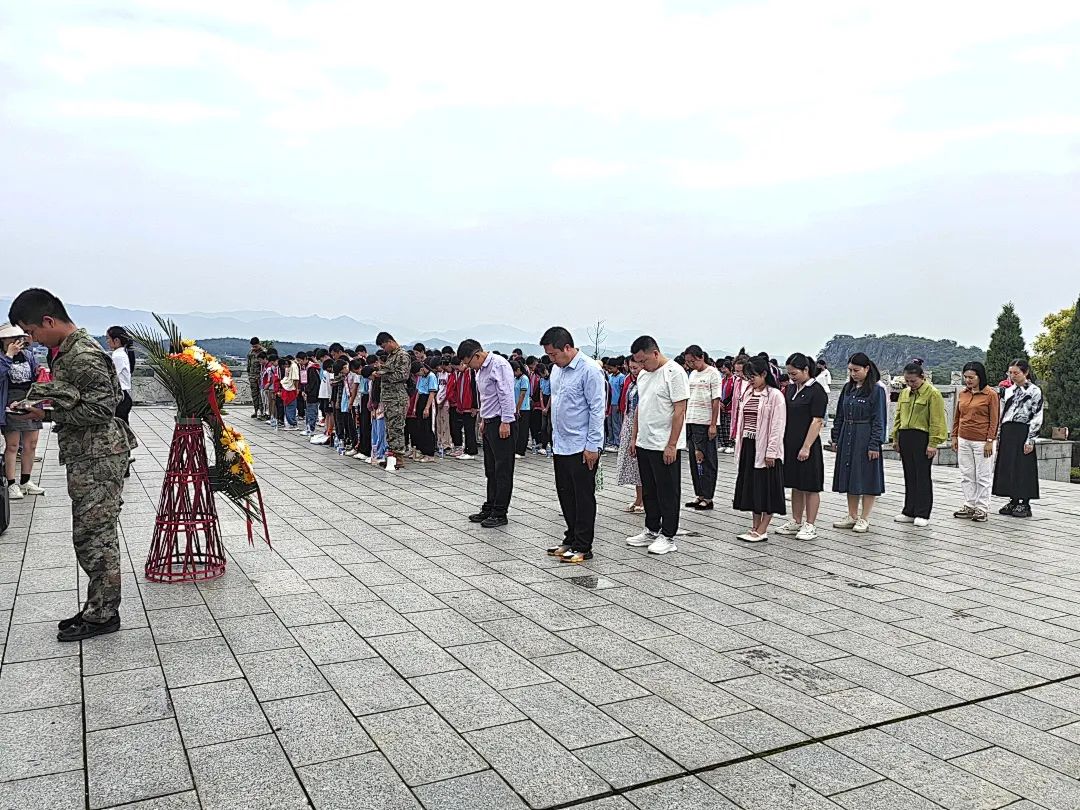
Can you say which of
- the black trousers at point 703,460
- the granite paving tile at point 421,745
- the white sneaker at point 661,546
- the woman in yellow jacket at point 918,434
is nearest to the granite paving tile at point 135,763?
the granite paving tile at point 421,745

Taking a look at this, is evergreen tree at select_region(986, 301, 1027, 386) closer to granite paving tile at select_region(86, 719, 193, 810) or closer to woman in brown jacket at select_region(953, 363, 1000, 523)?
woman in brown jacket at select_region(953, 363, 1000, 523)

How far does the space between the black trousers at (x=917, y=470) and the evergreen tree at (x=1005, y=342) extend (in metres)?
31.6

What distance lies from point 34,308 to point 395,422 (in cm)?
762

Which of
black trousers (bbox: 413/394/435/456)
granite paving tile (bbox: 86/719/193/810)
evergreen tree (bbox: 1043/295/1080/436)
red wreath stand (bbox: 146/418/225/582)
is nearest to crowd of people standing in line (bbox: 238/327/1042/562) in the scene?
black trousers (bbox: 413/394/435/456)

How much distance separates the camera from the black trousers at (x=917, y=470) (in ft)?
27.5

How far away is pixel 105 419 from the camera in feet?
15.1

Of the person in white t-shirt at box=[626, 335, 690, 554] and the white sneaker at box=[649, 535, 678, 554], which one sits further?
the white sneaker at box=[649, 535, 678, 554]

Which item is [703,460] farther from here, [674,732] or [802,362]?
[674,732]

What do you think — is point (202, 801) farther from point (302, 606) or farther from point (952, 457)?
point (952, 457)

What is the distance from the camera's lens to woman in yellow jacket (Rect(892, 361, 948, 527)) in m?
8.26

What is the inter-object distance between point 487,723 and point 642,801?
85 centimetres

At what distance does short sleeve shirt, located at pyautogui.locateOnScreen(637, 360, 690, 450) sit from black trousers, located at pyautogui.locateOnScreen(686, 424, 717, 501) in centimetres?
234

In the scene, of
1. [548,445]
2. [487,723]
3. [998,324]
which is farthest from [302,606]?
[998,324]

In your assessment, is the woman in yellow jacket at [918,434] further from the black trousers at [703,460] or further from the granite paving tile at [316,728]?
the granite paving tile at [316,728]
